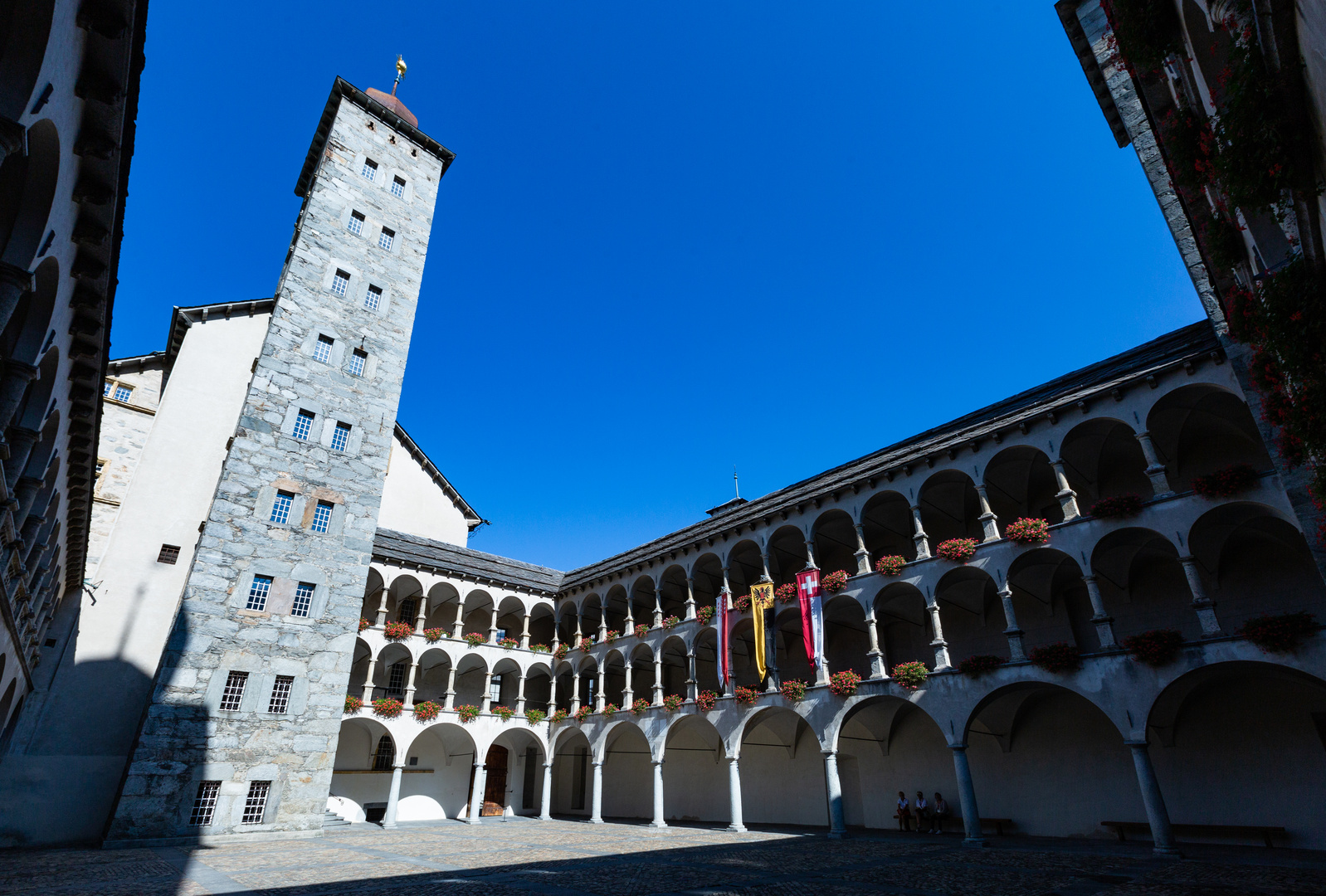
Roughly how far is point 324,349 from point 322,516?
6969 millimetres

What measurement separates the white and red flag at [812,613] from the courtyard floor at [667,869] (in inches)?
224

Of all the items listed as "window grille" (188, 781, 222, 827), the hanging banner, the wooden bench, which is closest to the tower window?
"window grille" (188, 781, 222, 827)

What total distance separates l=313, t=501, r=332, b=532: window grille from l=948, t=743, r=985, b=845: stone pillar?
2268 centimetres

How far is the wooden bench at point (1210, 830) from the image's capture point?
16875 mm

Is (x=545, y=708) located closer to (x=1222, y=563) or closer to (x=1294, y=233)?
(x=1222, y=563)

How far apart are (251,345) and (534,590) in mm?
17845

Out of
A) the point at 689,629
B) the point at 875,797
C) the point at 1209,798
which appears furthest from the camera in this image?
the point at 689,629

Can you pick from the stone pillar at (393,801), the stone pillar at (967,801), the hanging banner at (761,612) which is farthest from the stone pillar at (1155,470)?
the stone pillar at (393,801)

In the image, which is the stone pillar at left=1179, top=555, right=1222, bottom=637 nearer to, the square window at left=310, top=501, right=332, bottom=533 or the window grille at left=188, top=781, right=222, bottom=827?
the square window at left=310, top=501, right=332, bottom=533

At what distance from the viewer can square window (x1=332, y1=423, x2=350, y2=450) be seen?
85.7ft

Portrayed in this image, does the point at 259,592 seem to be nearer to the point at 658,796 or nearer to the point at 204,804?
the point at 204,804

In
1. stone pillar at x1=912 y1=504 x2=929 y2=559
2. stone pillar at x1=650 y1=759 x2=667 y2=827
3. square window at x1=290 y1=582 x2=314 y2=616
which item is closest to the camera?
stone pillar at x1=912 y1=504 x2=929 y2=559

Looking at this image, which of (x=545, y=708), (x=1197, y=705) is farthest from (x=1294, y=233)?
(x=545, y=708)

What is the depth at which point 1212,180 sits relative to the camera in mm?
8766
